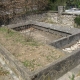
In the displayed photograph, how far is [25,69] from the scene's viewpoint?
13.3ft

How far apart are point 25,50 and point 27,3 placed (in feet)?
29.3

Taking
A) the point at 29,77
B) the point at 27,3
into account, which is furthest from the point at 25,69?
the point at 27,3

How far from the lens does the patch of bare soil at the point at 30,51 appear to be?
453cm

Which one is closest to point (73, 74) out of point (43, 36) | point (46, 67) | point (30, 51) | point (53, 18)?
point (46, 67)

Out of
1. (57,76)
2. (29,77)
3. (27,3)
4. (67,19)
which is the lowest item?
(57,76)

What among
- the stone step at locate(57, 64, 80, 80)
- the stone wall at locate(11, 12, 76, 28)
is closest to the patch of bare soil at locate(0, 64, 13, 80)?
the stone step at locate(57, 64, 80, 80)

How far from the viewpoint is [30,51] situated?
541 cm

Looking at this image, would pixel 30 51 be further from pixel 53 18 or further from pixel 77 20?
pixel 53 18

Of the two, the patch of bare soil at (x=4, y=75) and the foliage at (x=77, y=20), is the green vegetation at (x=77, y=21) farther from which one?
the patch of bare soil at (x=4, y=75)

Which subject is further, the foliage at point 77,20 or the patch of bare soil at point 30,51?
the foliage at point 77,20

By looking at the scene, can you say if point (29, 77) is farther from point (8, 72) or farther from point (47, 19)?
point (47, 19)

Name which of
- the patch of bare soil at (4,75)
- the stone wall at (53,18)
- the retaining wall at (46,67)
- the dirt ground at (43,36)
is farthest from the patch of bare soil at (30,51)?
the stone wall at (53,18)

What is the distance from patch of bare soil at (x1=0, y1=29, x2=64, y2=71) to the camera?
4.53 metres

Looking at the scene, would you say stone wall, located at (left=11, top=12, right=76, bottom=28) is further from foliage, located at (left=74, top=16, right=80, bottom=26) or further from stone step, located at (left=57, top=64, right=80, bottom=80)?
stone step, located at (left=57, top=64, right=80, bottom=80)
